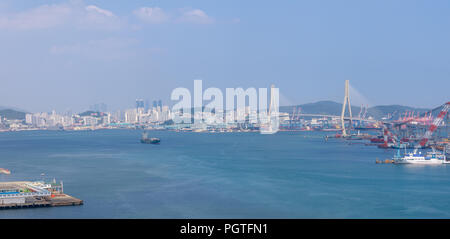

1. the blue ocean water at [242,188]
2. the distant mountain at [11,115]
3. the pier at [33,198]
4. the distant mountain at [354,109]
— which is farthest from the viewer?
the distant mountain at [11,115]

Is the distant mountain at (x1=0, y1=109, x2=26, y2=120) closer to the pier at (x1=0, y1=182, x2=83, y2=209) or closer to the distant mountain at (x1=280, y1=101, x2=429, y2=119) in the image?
the distant mountain at (x1=280, y1=101, x2=429, y2=119)

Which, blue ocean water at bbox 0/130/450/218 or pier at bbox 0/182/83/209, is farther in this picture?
pier at bbox 0/182/83/209

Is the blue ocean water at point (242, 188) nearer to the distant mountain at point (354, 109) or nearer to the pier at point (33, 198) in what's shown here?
the pier at point (33, 198)

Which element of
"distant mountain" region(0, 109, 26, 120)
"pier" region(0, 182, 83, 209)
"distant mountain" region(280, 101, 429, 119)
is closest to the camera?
"pier" region(0, 182, 83, 209)

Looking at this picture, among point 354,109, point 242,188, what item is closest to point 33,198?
point 242,188

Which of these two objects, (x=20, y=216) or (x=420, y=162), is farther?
(x=420, y=162)

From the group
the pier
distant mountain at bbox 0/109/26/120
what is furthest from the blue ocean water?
distant mountain at bbox 0/109/26/120

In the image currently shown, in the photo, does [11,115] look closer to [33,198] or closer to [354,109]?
[354,109]

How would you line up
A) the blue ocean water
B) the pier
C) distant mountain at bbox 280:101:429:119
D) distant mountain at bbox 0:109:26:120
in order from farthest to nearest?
1. distant mountain at bbox 0:109:26:120
2. distant mountain at bbox 280:101:429:119
3. the pier
4. the blue ocean water

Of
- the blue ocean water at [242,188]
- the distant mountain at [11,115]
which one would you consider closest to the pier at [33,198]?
the blue ocean water at [242,188]
